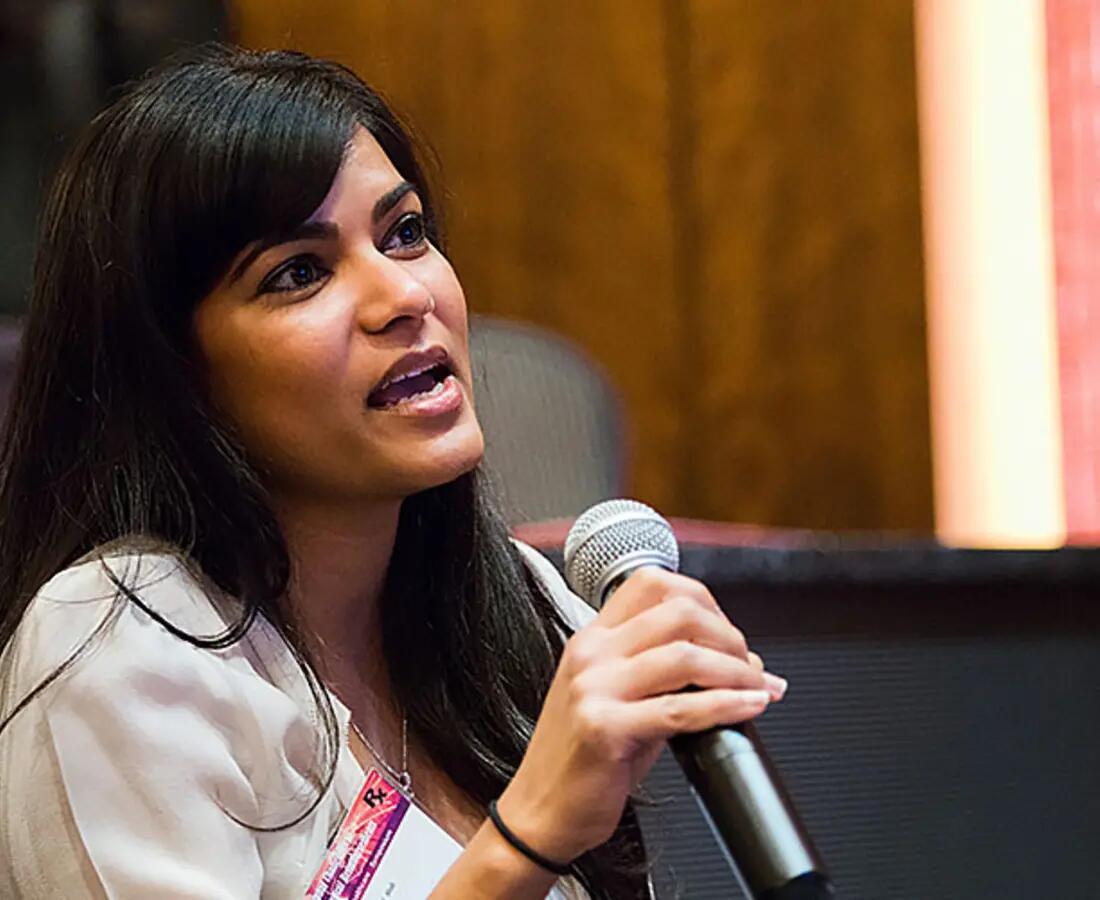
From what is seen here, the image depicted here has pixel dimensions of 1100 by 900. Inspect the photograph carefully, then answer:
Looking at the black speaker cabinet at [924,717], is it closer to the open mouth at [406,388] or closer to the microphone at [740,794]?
the open mouth at [406,388]

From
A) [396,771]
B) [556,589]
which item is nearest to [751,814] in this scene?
[396,771]

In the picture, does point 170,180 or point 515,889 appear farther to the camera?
point 170,180

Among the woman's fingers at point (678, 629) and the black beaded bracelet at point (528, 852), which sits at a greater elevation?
A: the woman's fingers at point (678, 629)

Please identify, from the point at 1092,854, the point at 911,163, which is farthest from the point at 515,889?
the point at 911,163

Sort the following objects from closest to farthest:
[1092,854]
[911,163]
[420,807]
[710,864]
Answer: [420,807], [710,864], [1092,854], [911,163]

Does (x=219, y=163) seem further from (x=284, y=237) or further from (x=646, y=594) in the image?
(x=646, y=594)

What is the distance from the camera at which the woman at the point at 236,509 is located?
943mm

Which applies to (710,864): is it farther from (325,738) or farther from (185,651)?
(185,651)

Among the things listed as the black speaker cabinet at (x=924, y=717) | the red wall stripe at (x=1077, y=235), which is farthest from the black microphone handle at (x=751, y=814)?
the red wall stripe at (x=1077, y=235)

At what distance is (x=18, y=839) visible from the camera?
968mm

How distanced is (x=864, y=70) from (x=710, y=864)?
1.96 meters

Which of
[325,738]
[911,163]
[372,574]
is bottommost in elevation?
[325,738]

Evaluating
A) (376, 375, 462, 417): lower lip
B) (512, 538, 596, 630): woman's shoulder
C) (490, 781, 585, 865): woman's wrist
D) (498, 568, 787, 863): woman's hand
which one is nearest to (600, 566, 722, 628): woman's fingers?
(498, 568, 787, 863): woman's hand

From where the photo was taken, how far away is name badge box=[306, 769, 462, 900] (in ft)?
3.32
